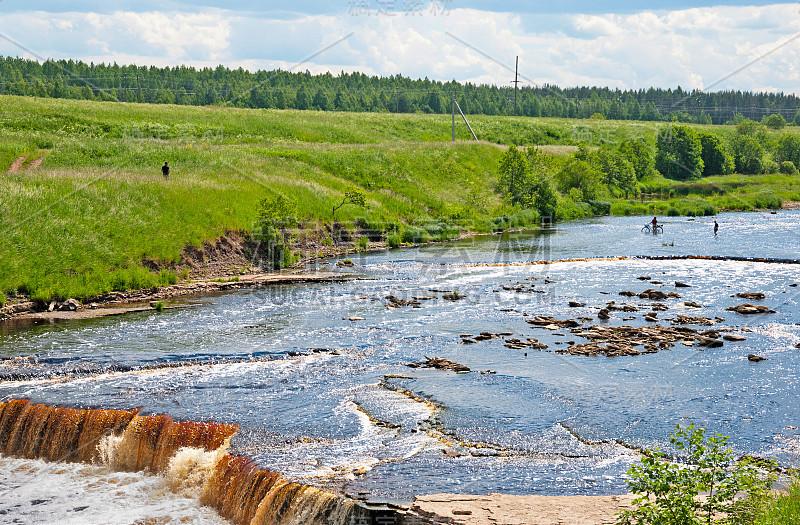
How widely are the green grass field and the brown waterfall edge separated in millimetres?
14778

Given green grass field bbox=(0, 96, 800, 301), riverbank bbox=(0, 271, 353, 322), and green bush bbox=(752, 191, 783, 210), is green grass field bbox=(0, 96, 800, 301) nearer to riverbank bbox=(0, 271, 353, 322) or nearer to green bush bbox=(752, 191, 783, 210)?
riverbank bbox=(0, 271, 353, 322)

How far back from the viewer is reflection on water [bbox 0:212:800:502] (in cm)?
1827

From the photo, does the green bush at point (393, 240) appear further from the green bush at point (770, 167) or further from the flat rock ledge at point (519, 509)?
the green bush at point (770, 167)

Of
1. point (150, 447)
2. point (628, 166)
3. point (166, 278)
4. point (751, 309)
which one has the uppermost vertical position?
point (628, 166)

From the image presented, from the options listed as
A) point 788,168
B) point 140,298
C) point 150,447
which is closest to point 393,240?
point 140,298

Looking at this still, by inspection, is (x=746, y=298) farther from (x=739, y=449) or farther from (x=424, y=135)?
(x=424, y=135)

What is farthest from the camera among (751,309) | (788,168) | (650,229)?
(788,168)

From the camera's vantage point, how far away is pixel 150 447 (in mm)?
20016

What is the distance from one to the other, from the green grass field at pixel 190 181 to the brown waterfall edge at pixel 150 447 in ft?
48.5

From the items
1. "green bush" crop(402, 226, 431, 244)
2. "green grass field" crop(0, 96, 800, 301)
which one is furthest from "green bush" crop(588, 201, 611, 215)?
"green bush" crop(402, 226, 431, 244)

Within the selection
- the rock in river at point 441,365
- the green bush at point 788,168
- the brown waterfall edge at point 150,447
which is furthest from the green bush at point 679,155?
the brown waterfall edge at point 150,447

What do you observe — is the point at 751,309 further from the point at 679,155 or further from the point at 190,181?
the point at 679,155

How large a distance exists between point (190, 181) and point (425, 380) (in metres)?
34.5

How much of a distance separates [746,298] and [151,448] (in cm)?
2937
